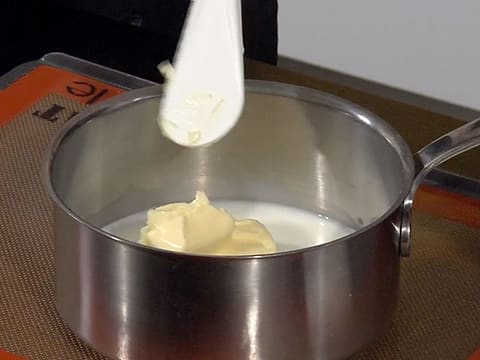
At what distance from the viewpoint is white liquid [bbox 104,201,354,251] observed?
1.96 ft

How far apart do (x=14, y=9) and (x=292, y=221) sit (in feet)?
1.55

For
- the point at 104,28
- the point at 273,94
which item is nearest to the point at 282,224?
the point at 273,94

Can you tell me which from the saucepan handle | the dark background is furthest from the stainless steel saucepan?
the dark background

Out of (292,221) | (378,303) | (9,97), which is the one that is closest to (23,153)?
(9,97)

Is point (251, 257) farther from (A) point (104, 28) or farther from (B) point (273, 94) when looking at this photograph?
(A) point (104, 28)

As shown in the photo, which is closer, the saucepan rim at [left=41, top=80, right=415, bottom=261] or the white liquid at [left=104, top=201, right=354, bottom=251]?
the saucepan rim at [left=41, top=80, right=415, bottom=261]

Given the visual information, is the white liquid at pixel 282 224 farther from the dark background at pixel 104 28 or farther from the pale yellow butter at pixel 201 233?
the dark background at pixel 104 28

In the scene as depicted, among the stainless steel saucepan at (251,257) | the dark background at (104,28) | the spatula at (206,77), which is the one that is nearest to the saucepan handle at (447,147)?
the stainless steel saucepan at (251,257)

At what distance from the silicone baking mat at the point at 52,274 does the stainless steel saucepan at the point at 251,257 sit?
25 mm

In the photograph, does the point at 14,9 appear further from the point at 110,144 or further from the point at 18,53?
the point at 110,144

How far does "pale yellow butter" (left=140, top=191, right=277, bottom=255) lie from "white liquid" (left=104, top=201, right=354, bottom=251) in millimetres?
69

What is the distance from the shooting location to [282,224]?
0.61 meters

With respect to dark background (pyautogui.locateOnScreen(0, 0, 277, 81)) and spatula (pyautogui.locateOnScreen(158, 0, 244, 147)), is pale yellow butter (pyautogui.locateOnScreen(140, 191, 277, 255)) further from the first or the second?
dark background (pyautogui.locateOnScreen(0, 0, 277, 81))

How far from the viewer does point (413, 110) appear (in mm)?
852
